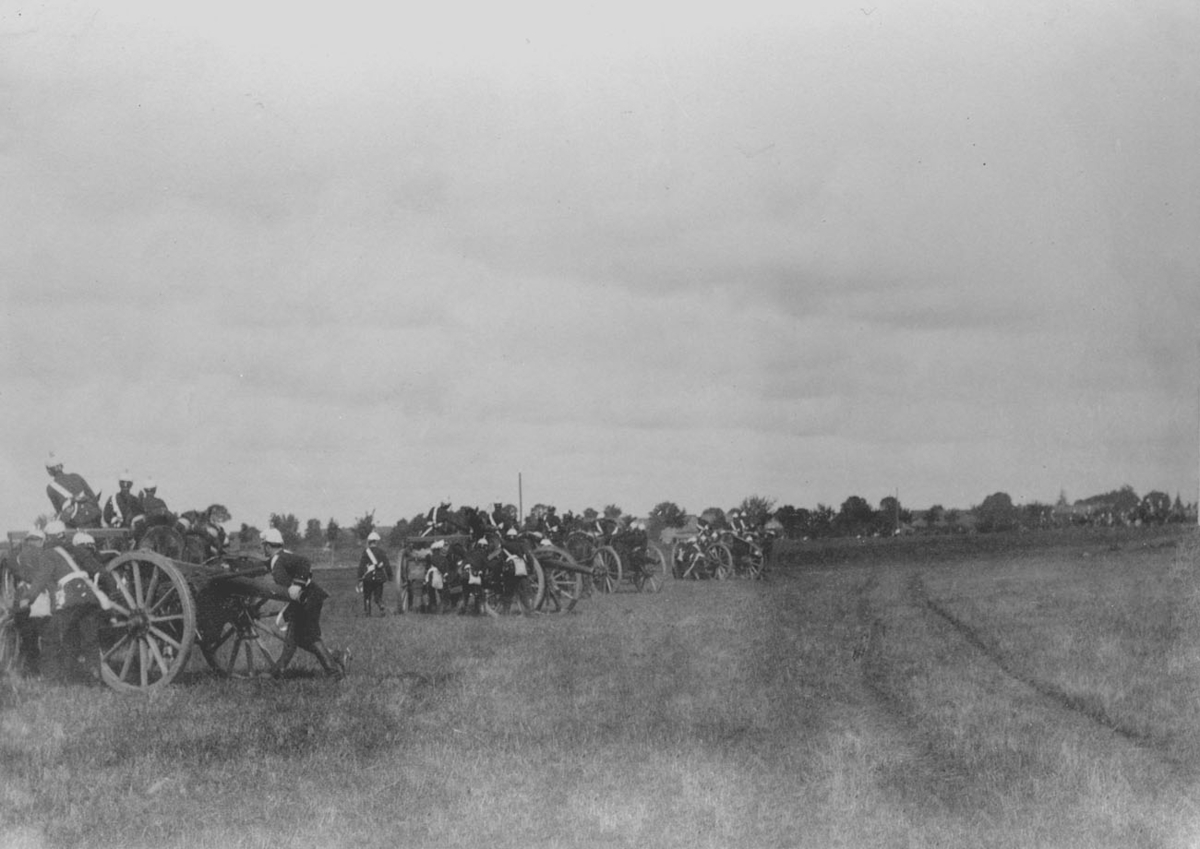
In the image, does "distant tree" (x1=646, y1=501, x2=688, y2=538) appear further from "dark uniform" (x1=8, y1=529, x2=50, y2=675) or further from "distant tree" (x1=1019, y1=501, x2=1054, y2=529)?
"dark uniform" (x1=8, y1=529, x2=50, y2=675)

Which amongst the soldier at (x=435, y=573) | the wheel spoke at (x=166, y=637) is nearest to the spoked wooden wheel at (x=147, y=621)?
the wheel spoke at (x=166, y=637)

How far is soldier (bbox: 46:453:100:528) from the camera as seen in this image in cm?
1236

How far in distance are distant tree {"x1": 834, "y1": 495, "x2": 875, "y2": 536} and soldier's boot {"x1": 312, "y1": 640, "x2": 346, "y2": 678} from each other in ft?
243

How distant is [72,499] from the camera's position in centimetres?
1249

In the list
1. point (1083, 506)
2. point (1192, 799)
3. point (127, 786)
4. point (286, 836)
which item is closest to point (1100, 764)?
point (1192, 799)

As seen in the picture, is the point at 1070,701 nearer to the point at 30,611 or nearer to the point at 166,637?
the point at 166,637

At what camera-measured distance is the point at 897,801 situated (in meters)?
7.21

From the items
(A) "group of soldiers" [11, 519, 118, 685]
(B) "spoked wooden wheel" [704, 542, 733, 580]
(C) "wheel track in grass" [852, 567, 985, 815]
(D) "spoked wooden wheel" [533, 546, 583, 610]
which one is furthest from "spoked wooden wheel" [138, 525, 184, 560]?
(B) "spoked wooden wheel" [704, 542, 733, 580]

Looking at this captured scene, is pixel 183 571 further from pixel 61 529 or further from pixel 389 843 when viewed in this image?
pixel 389 843

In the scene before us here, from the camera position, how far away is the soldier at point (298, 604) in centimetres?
1159

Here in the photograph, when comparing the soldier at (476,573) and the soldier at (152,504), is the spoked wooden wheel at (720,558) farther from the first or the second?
the soldier at (152,504)

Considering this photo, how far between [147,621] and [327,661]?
1.79 metres

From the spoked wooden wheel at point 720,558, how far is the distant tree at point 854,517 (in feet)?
176

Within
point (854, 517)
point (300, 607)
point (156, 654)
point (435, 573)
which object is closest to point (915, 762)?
point (300, 607)
